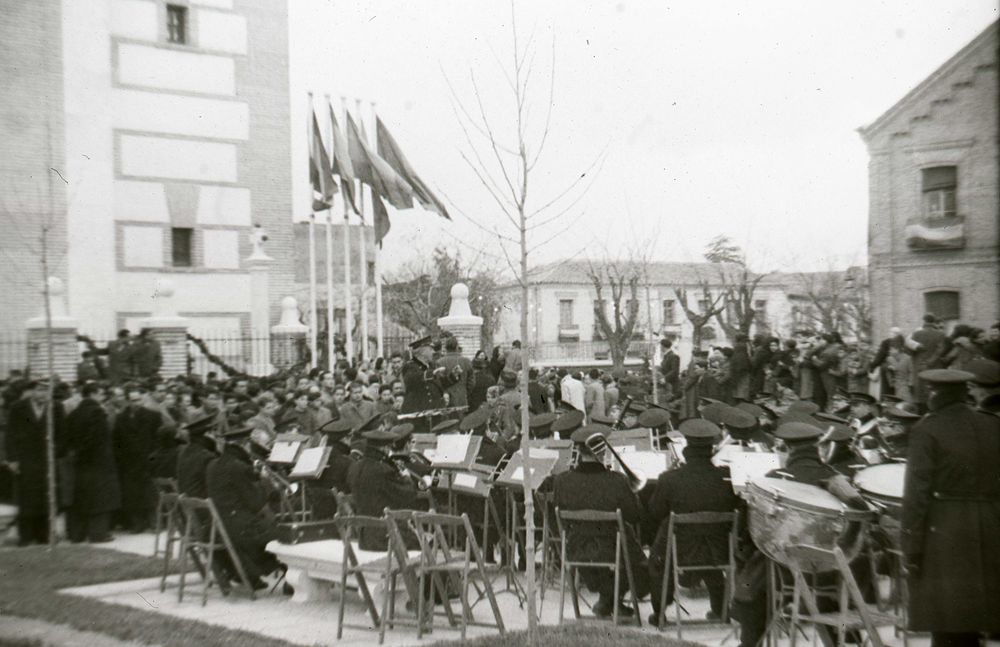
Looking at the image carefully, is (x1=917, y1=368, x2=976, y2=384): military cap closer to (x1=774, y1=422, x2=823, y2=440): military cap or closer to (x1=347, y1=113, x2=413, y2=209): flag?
(x1=774, y1=422, x2=823, y2=440): military cap

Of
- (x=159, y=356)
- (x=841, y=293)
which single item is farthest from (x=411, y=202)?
(x=841, y=293)

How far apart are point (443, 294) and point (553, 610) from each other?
3636 cm

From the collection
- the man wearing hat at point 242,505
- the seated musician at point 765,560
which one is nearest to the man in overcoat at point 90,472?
the man wearing hat at point 242,505

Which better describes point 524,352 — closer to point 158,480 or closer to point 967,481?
point 967,481

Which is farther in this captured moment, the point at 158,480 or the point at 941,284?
the point at 941,284

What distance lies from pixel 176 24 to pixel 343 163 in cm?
775

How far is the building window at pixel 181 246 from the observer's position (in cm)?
2725

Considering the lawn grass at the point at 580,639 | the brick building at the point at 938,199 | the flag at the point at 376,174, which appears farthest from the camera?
the brick building at the point at 938,199

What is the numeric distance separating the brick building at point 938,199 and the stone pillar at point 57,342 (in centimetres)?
2042

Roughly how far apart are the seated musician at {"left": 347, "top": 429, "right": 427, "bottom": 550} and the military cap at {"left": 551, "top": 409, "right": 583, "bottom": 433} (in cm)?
156

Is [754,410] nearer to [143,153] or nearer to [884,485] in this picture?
[884,485]

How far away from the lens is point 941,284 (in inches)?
988

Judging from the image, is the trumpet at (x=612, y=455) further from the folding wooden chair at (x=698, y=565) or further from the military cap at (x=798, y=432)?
the military cap at (x=798, y=432)

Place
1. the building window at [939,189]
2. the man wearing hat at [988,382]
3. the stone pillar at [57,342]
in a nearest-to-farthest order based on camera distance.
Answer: the man wearing hat at [988,382] → the stone pillar at [57,342] → the building window at [939,189]
